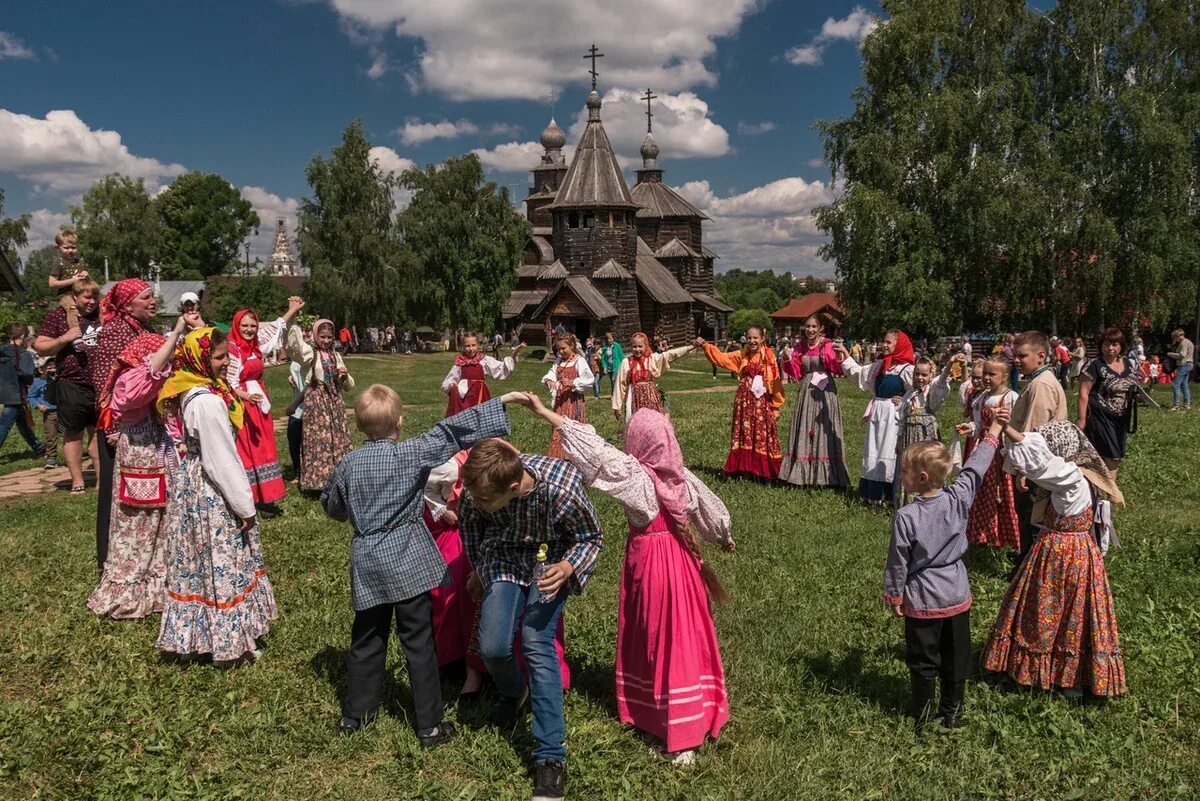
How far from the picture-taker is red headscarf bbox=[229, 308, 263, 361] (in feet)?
26.8

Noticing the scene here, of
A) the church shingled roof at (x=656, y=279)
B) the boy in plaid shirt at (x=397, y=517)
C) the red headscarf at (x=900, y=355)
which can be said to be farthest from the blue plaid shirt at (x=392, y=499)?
the church shingled roof at (x=656, y=279)

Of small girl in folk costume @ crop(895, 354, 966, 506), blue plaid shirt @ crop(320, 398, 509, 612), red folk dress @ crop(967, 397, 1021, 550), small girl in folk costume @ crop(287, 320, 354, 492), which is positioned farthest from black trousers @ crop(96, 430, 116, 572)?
red folk dress @ crop(967, 397, 1021, 550)

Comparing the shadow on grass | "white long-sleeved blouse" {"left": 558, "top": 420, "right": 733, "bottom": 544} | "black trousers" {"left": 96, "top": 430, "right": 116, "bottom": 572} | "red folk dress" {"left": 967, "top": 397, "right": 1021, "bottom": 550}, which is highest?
"white long-sleeved blouse" {"left": 558, "top": 420, "right": 733, "bottom": 544}

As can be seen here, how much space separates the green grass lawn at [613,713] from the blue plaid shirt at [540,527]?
1013mm

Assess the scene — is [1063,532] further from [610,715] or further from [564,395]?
[564,395]

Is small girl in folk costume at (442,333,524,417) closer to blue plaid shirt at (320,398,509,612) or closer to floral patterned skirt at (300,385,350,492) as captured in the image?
floral patterned skirt at (300,385,350,492)

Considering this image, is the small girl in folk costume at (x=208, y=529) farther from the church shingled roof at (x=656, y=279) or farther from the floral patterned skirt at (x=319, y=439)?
the church shingled roof at (x=656, y=279)

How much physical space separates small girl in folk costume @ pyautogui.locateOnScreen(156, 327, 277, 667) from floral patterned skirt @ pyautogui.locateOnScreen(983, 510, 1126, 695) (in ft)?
14.7

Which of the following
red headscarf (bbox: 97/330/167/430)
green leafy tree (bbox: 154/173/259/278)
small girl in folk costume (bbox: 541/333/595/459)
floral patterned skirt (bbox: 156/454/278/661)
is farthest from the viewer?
green leafy tree (bbox: 154/173/259/278)

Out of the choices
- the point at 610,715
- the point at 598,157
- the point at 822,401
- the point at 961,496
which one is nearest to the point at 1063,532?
the point at 961,496

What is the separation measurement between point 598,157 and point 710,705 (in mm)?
39844

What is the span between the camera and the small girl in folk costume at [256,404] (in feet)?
25.8

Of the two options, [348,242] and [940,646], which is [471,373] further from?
[348,242]

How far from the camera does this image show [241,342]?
8258mm
